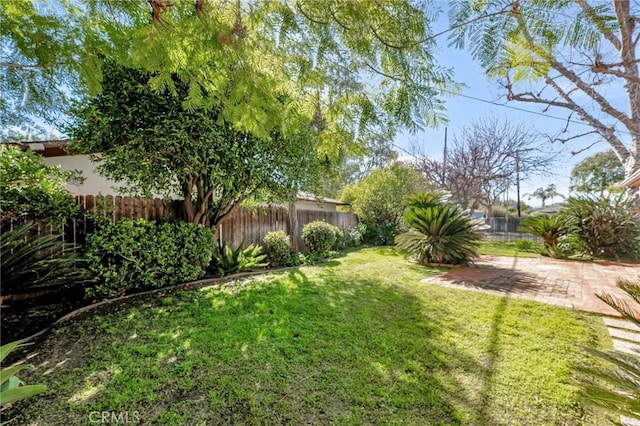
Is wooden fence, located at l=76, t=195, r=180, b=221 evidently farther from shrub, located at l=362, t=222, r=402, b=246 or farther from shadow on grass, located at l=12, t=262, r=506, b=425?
shrub, located at l=362, t=222, r=402, b=246

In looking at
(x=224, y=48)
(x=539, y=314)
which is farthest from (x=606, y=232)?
(x=224, y=48)

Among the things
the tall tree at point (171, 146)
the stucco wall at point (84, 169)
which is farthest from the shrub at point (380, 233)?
the stucco wall at point (84, 169)

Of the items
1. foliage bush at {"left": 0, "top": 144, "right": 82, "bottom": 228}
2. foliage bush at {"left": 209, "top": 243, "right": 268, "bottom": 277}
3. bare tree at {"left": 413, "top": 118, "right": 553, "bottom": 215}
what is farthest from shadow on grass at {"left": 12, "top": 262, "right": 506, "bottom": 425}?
bare tree at {"left": 413, "top": 118, "right": 553, "bottom": 215}

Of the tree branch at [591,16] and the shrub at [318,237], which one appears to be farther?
the shrub at [318,237]

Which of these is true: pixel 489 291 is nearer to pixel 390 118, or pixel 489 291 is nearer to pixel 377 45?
pixel 390 118

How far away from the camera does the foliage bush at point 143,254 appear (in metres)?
3.78

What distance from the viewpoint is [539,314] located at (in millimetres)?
3436

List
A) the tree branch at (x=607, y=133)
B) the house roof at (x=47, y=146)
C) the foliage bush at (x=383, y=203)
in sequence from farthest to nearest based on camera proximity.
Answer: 1. the foliage bush at (x=383, y=203)
2. the tree branch at (x=607, y=133)
3. the house roof at (x=47, y=146)

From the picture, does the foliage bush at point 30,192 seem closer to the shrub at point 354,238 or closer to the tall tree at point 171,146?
the tall tree at point 171,146

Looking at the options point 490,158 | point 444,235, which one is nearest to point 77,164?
point 444,235

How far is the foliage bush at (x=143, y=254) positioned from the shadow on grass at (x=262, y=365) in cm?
51

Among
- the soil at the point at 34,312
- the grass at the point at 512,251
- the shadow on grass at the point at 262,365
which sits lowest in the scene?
the grass at the point at 512,251

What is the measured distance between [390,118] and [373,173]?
33.5 ft

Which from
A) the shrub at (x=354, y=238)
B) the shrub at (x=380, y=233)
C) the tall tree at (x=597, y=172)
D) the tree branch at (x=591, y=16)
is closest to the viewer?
the tree branch at (x=591, y=16)
